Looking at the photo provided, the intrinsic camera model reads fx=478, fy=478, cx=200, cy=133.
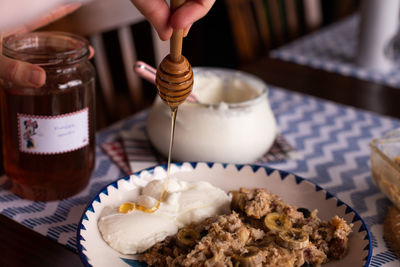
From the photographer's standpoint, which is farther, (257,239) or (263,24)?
(263,24)

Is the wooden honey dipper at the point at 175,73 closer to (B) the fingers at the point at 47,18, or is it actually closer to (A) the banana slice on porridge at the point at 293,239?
(A) the banana slice on porridge at the point at 293,239

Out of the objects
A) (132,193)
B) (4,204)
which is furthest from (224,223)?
(4,204)

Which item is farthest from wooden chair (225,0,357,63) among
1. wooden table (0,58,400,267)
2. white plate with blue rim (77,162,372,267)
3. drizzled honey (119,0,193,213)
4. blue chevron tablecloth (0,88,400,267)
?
drizzled honey (119,0,193,213)

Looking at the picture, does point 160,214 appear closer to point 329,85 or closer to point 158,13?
point 158,13

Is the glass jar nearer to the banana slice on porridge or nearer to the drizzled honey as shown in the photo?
the drizzled honey

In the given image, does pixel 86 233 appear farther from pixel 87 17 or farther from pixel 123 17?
pixel 123 17

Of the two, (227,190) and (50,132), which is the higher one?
(50,132)

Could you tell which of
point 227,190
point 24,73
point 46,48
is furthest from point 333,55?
point 24,73
